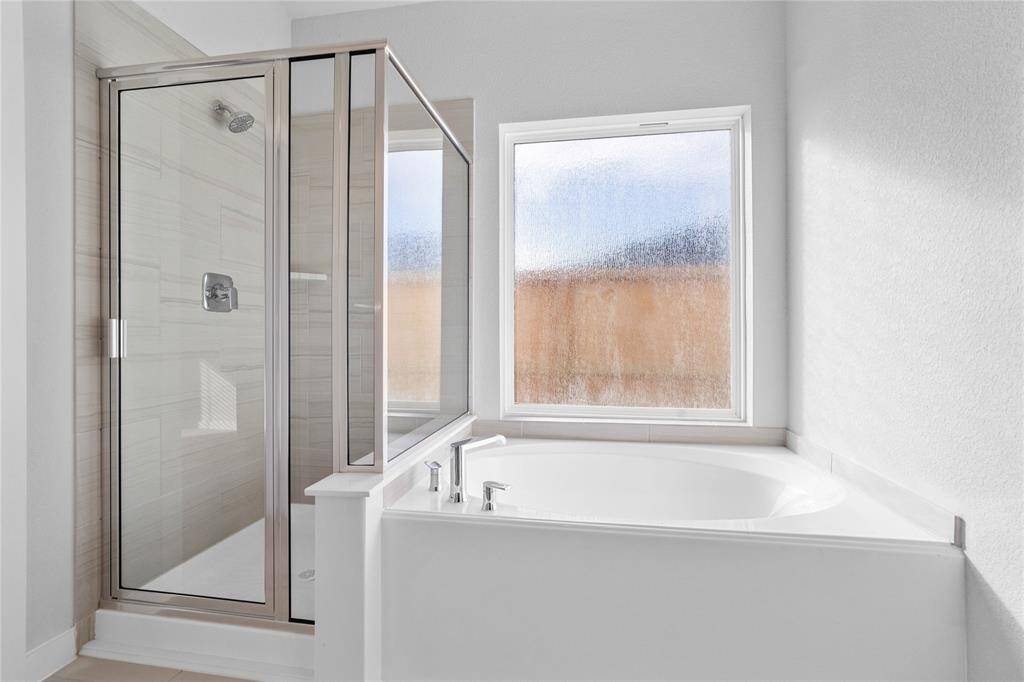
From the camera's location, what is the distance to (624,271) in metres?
2.56

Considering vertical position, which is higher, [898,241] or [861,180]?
[861,180]

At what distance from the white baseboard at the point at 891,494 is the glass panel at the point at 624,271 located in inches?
20.4

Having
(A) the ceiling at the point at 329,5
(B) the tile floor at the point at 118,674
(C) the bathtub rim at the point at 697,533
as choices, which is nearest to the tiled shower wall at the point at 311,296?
(C) the bathtub rim at the point at 697,533

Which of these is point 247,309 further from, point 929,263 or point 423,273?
point 929,263

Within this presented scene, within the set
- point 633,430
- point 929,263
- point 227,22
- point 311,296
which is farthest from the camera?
point 633,430

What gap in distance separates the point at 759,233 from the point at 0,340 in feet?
8.36

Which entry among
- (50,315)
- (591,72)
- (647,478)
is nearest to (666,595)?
(647,478)

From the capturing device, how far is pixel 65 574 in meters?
1.68

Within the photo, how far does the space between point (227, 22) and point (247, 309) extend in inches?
54.5

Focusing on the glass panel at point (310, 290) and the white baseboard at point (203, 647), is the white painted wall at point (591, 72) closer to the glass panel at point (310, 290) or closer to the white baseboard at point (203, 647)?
the glass panel at point (310, 290)

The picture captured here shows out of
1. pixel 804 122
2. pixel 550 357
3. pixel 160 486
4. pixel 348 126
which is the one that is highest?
pixel 804 122

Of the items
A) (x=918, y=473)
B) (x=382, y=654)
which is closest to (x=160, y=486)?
(x=382, y=654)

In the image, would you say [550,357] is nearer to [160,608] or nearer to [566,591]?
[566,591]

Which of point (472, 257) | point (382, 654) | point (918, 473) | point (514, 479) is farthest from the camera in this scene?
point (472, 257)
